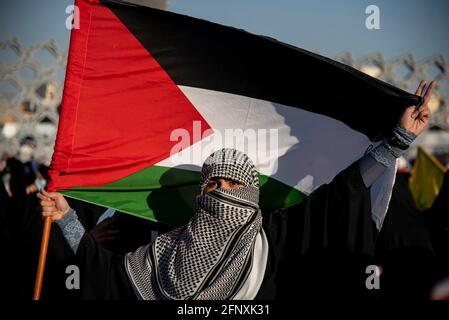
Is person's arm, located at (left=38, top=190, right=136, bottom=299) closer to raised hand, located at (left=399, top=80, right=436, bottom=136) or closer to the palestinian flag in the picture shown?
the palestinian flag

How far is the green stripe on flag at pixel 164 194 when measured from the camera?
10.9 ft

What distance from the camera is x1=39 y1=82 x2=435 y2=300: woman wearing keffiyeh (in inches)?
109

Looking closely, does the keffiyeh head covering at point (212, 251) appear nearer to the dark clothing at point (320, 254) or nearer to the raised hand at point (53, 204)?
the dark clothing at point (320, 254)

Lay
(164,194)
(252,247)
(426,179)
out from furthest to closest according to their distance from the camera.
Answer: (426,179) < (164,194) < (252,247)

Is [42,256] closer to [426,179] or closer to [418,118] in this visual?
[418,118]

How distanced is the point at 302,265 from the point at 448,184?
2.97m

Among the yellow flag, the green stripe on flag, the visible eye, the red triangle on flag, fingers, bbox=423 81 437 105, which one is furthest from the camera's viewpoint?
the yellow flag

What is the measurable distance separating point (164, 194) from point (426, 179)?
5.55 metres

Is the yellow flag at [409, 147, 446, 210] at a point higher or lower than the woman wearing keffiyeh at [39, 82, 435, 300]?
higher

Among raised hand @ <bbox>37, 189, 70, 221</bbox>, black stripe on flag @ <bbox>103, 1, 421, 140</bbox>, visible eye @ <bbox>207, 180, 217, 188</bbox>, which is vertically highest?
black stripe on flag @ <bbox>103, 1, 421, 140</bbox>

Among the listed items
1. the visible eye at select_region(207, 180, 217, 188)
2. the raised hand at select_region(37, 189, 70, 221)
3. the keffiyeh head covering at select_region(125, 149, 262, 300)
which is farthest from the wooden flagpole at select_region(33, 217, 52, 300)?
the visible eye at select_region(207, 180, 217, 188)

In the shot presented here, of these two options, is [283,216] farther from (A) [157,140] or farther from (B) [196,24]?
(B) [196,24]

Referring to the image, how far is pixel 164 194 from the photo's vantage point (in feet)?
11.4

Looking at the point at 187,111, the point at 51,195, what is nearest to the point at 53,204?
the point at 51,195
